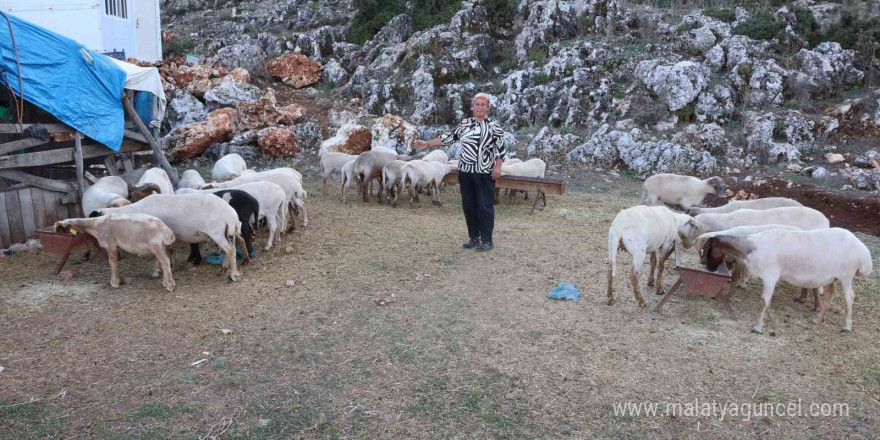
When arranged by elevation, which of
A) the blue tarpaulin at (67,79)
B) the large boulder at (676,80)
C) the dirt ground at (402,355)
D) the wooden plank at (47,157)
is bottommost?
the dirt ground at (402,355)

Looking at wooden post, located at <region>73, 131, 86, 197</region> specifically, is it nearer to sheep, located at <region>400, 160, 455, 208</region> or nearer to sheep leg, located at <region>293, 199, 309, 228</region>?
sheep leg, located at <region>293, 199, 309, 228</region>

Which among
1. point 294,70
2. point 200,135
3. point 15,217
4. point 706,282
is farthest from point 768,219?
point 294,70

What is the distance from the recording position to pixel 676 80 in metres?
14.2

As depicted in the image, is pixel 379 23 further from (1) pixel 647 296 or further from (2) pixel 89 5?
(1) pixel 647 296

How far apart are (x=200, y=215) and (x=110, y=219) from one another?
33.9 inches

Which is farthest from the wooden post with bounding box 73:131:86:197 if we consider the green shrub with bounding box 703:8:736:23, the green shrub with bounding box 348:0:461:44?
the green shrub with bounding box 703:8:736:23

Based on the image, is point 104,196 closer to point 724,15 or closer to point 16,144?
point 16,144

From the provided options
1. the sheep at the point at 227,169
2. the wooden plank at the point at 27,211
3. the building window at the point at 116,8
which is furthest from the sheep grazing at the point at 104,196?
the building window at the point at 116,8

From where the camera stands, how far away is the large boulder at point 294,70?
1831 cm

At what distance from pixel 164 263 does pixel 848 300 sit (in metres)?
6.50

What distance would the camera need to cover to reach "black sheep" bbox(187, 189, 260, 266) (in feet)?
20.9

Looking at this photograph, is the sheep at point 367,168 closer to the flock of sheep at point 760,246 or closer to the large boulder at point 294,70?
the flock of sheep at point 760,246

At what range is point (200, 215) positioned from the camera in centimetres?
577

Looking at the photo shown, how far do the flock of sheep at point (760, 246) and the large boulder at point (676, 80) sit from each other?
8713 mm
